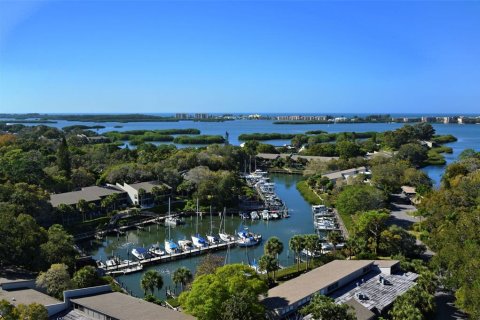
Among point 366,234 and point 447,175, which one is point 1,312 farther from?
point 447,175

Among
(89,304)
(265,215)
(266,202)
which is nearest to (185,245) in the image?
(265,215)

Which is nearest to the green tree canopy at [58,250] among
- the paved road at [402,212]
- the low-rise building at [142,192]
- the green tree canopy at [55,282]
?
the green tree canopy at [55,282]

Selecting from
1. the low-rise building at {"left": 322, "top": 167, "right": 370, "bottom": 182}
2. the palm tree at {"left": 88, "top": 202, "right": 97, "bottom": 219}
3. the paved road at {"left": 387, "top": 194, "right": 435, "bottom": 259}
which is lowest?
the paved road at {"left": 387, "top": 194, "right": 435, "bottom": 259}

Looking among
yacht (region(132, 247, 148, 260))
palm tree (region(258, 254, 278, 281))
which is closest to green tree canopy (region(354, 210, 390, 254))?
palm tree (region(258, 254, 278, 281))

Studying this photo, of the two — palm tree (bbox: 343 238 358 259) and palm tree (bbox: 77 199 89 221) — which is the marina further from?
palm tree (bbox: 77 199 89 221)

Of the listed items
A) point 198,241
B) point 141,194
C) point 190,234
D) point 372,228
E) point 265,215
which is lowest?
point 190,234

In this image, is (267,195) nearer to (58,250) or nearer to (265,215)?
(265,215)

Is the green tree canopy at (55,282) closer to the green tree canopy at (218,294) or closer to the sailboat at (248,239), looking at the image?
the green tree canopy at (218,294)
